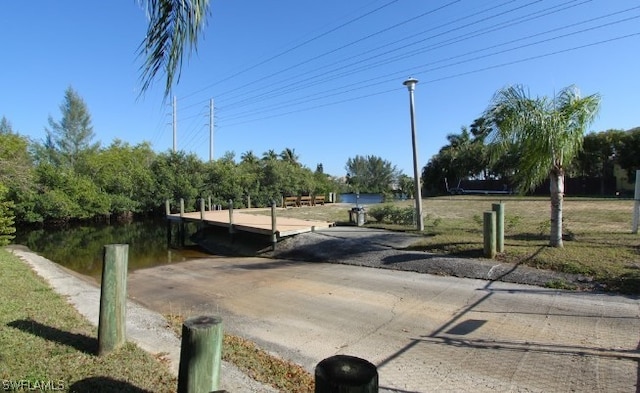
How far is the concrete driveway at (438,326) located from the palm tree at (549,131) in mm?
3024

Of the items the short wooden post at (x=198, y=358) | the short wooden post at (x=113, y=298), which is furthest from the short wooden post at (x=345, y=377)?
the short wooden post at (x=113, y=298)

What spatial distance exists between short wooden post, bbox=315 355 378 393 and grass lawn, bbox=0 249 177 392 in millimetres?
Answer: 2497

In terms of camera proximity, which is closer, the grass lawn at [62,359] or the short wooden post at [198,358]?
the short wooden post at [198,358]

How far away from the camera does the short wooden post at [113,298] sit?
15.3 ft

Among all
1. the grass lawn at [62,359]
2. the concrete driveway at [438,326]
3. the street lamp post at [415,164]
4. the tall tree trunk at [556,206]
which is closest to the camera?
the grass lawn at [62,359]

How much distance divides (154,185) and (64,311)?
32.8 m

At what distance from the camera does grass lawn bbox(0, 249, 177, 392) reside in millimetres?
3760

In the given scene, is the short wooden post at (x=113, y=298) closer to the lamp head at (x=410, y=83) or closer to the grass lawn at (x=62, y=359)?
the grass lawn at (x=62, y=359)

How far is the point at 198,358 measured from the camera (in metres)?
3.49

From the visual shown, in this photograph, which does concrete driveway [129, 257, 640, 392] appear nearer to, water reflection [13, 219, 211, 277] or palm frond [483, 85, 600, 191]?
palm frond [483, 85, 600, 191]

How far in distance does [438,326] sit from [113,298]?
14.4 feet

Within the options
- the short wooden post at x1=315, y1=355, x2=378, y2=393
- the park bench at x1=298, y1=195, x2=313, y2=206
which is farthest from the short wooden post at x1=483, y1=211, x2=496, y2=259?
the park bench at x1=298, y1=195, x2=313, y2=206

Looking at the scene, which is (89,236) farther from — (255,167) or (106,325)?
(106,325)

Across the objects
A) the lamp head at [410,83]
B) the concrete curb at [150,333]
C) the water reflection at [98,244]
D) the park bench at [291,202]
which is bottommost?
the water reflection at [98,244]
